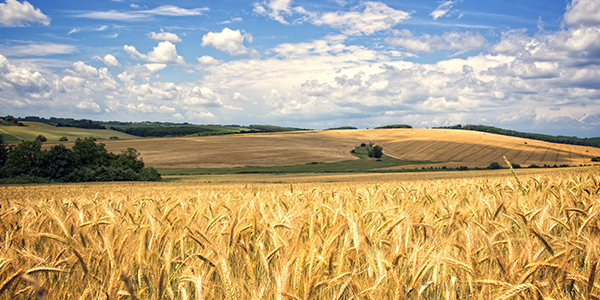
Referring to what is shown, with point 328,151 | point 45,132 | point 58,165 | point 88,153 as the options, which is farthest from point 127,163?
point 45,132

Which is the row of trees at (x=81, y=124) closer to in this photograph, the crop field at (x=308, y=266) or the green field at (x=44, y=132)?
the green field at (x=44, y=132)

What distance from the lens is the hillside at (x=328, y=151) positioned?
60062 millimetres

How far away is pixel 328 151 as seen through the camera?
75.9 m

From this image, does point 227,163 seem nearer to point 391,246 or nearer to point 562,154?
point 391,246

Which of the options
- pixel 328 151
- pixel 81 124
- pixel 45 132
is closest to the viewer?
pixel 328 151

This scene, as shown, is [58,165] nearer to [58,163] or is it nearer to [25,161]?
[58,163]

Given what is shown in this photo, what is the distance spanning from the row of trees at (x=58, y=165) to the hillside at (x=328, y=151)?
24.0 meters

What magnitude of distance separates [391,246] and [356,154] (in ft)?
239

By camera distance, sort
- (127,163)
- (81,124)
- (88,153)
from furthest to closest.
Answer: (81,124) → (127,163) → (88,153)

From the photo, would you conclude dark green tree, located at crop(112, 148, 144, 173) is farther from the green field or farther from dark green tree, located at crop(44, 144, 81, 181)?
the green field

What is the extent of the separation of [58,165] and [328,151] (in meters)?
56.0

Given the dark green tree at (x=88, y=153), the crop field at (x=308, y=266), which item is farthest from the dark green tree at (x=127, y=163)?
the crop field at (x=308, y=266)

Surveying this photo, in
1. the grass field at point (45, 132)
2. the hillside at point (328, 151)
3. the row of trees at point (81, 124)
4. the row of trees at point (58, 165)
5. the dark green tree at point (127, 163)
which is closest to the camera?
the row of trees at point (58, 165)

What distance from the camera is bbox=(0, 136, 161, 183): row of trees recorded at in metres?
26.3
